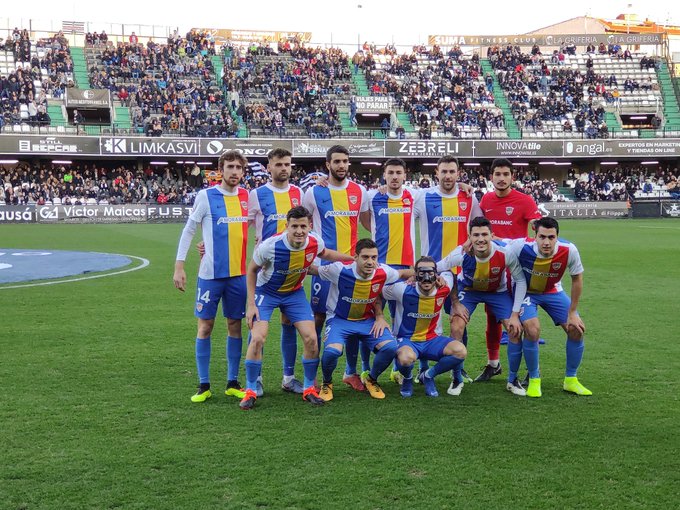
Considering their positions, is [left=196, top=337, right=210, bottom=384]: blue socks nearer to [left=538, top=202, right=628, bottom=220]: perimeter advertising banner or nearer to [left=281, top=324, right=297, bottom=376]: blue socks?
[left=281, top=324, right=297, bottom=376]: blue socks

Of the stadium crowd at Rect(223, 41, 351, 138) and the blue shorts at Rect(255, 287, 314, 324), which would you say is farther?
the stadium crowd at Rect(223, 41, 351, 138)

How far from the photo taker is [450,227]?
7020 mm

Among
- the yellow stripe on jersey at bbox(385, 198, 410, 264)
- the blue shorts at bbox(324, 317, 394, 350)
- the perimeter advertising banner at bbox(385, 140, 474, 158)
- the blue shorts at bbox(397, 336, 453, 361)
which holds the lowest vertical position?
the blue shorts at bbox(397, 336, 453, 361)

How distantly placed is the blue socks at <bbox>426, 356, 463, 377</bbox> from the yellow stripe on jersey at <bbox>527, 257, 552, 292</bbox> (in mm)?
1007

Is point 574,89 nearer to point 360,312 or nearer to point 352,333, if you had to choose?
point 360,312

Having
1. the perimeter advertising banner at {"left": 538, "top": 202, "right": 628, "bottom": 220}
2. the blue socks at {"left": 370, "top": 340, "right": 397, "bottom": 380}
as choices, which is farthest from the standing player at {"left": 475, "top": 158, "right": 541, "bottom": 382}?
the perimeter advertising banner at {"left": 538, "top": 202, "right": 628, "bottom": 220}

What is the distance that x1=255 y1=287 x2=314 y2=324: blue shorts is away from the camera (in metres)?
6.10

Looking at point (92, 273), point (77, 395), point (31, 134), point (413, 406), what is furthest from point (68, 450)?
point (31, 134)

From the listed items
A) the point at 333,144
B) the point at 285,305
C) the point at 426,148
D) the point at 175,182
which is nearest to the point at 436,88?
the point at 426,148

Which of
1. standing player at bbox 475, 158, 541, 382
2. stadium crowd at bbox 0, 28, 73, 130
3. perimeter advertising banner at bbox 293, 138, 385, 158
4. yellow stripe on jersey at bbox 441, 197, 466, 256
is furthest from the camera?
perimeter advertising banner at bbox 293, 138, 385, 158

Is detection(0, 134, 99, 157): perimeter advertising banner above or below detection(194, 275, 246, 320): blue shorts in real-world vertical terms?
above

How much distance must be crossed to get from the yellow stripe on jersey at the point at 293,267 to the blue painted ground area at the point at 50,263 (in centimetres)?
885

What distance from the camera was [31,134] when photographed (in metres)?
36.9

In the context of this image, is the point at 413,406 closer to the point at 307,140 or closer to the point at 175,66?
the point at 307,140
